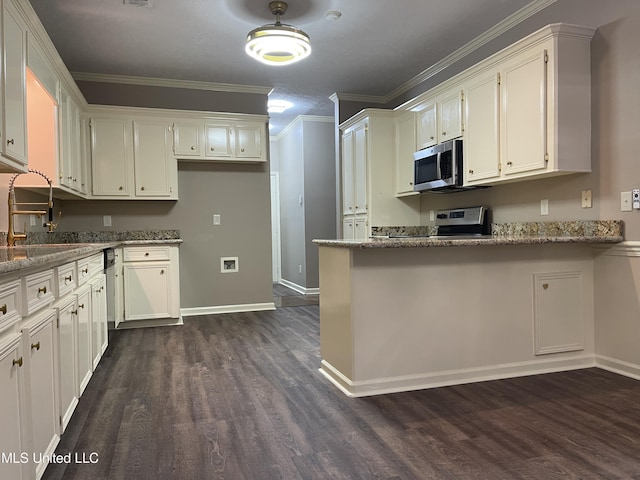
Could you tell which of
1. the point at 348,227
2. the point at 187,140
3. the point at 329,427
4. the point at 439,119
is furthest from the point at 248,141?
the point at 329,427

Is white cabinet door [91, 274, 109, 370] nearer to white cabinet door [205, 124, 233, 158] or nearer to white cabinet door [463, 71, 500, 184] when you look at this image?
Result: white cabinet door [205, 124, 233, 158]

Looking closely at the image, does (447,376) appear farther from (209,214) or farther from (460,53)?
(209,214)

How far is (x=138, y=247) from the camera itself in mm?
4605

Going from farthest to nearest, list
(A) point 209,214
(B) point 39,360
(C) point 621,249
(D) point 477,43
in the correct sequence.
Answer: (A) point 209,214, (D) point 477,43, (C) point 621,249, (B) point 39,360

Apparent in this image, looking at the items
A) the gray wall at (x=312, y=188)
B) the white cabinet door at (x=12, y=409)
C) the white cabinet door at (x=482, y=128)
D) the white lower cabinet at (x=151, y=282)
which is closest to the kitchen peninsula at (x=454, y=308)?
the white cabinet door at (x=482, y=128)

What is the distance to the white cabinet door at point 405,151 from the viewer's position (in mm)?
4879

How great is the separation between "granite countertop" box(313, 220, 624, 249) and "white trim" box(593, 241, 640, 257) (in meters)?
0.05

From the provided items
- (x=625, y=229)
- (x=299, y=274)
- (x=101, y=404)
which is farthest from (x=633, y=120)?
(x=299, y=274)

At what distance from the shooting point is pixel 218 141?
17.1 ft

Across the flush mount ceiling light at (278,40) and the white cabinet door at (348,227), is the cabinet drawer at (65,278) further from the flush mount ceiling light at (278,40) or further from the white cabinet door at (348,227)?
the white cabinet door at (348,227)

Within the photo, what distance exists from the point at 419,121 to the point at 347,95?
1.55m

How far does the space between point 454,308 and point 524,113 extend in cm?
150

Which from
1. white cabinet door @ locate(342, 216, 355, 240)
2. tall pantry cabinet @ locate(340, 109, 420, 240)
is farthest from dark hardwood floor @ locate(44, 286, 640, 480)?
white cabinet door @ locate(342, 216, 355, 240)

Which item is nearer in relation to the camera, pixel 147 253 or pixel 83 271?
pixel 83 271
